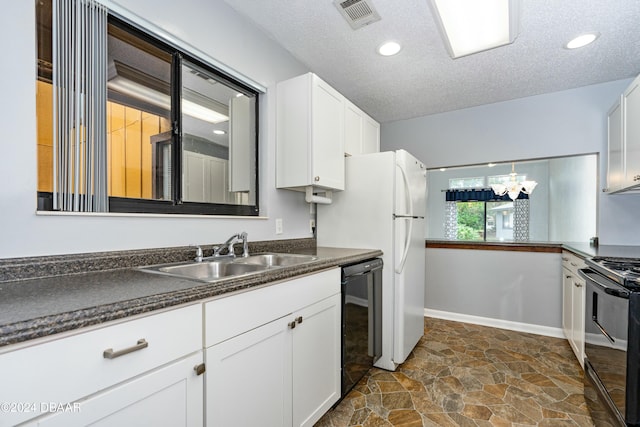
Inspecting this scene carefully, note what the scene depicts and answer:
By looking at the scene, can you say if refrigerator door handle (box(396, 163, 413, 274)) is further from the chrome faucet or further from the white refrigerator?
the chrome faucet

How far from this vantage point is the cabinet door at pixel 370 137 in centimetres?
302

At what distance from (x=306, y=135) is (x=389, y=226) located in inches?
37.1

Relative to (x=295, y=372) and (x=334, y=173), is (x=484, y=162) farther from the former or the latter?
(x=295, y=372)

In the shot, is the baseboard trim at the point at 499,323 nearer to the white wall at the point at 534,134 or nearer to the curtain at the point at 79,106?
the white wall at the point at 534,134

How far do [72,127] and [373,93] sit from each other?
8.68 ft

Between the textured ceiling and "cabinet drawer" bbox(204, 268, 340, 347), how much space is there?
1.72m

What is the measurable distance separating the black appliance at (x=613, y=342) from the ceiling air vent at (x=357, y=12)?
6.53 feet

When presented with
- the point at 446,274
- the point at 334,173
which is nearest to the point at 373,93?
the point at 334,173

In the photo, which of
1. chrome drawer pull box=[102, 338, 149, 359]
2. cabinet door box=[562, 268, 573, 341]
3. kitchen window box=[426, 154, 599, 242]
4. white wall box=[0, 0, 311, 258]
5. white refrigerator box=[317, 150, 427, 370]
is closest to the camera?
chrome drawer pull box=[102, 338, 149, 359]

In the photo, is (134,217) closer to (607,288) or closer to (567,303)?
(607,288)

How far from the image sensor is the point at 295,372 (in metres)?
1.47

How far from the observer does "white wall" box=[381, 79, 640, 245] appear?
2805 mm

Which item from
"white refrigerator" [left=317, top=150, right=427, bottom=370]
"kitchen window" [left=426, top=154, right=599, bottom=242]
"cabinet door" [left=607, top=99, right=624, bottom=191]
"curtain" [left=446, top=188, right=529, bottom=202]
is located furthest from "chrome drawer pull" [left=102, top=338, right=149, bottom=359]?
"curtain" [left=446, top=188, right=529, bottom=202]

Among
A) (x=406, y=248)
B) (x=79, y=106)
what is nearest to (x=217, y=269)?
(x=79, y=106)
